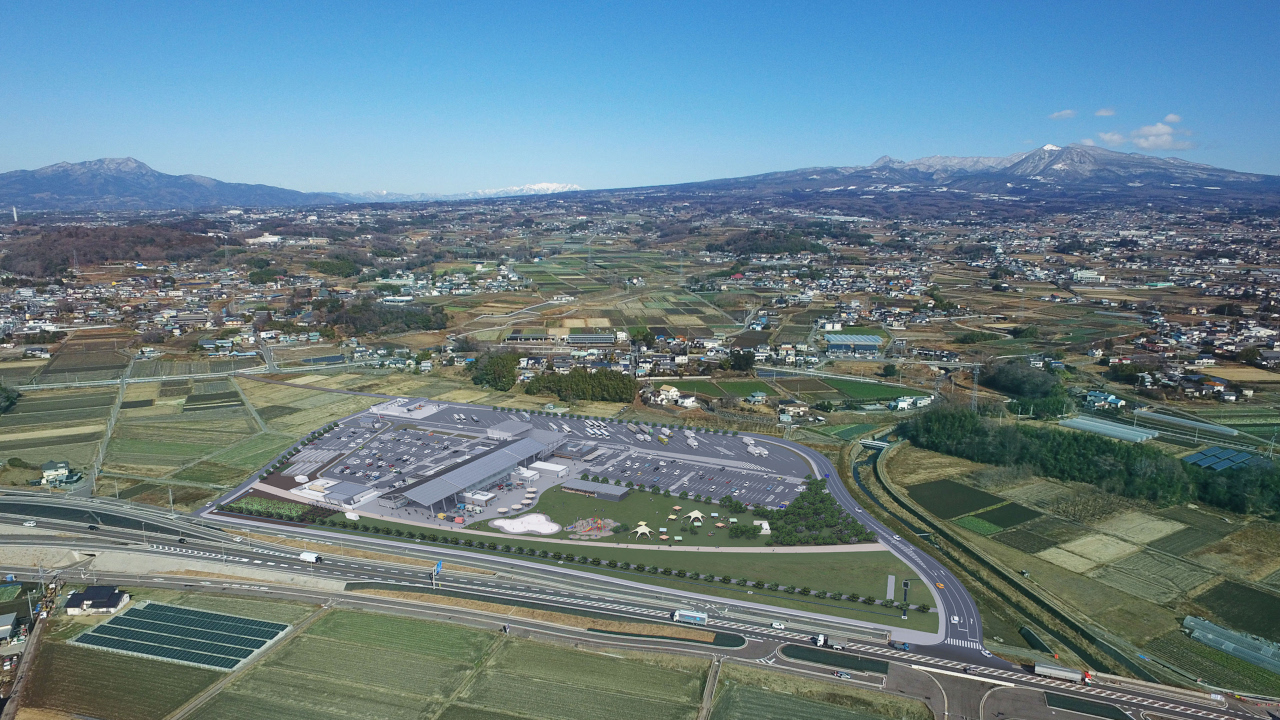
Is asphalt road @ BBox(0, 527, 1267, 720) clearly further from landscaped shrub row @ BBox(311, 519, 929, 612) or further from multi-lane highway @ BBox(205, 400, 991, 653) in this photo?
landscaped shrub row @ BBox(311, 519, 929, 612)

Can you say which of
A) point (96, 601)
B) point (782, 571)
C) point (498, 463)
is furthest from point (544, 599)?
point (96, 601)

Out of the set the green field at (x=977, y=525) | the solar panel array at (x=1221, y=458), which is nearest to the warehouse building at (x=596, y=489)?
the green field at (x=977, y=525)

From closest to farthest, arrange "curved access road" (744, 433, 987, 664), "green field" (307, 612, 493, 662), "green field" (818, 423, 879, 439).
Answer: "green field" (307, 612, 493, 662) < "curved access road" (744, 433, 987, 664) < "green field" (818, 423, 879, 439)

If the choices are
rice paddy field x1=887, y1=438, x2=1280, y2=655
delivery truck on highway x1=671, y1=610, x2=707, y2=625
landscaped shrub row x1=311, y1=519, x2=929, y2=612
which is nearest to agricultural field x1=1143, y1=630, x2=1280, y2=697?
rice paddy field x1=887, y1=438, x2=1280, y2=655

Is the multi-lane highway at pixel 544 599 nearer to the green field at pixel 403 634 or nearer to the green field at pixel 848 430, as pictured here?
the green field at pixel 403 634

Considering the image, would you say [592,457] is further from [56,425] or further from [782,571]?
[56,425]

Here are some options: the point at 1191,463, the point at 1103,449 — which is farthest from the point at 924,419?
the point at 1191,463

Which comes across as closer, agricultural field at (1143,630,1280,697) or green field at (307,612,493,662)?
agricultural field at (1143,630,1280,697)
